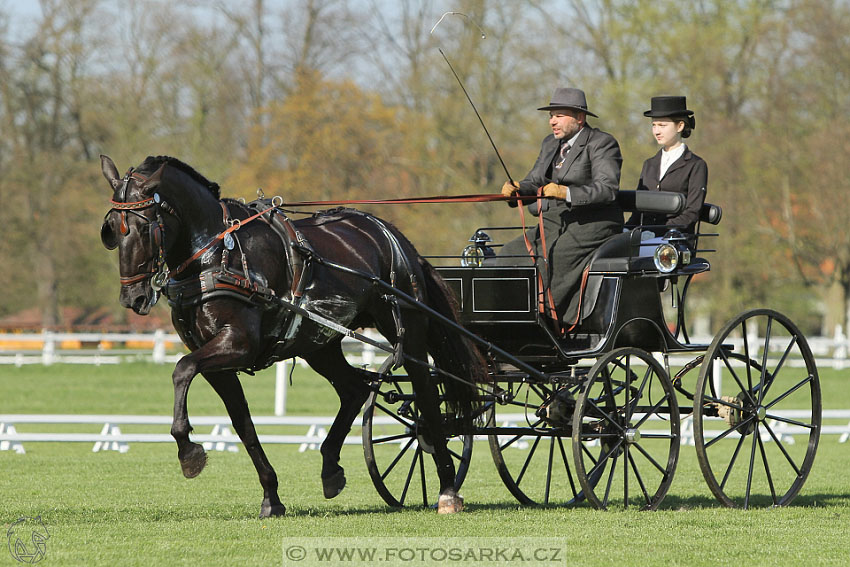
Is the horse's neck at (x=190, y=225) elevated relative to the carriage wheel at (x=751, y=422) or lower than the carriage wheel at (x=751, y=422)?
elevated

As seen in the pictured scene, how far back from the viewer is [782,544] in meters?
6.71

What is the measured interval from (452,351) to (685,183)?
2164 millimetres

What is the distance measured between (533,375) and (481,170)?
82.8 ft

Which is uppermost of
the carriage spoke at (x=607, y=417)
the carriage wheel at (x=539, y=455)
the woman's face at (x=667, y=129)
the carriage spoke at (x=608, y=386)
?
the woman's face at (x=667, y=129)

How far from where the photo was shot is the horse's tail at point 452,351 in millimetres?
8352

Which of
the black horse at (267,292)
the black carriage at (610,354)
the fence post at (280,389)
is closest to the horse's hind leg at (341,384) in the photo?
the black horse at (267,292)

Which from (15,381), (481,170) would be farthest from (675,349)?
(481,170)

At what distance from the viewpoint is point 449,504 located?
26.5 ft

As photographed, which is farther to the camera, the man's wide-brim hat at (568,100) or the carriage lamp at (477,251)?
the carriage lamp at (477,251)

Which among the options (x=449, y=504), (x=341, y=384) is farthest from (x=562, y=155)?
(x=449, y=504)

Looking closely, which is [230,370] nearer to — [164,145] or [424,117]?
[424,117]

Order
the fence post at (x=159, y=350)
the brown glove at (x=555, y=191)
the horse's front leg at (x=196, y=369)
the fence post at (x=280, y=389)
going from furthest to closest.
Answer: the fence post at (x=159, y=350) → the fence post at (x=280, y=389) → the brown glove at (x=555, y=191) → the horse's front leg at (x=196, y=369)

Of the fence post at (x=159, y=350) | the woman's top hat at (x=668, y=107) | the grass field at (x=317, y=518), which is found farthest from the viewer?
the fence post at (x=159, y=350)

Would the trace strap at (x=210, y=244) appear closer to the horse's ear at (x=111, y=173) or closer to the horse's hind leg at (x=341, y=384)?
the horse's ear at (x=111, y=173)
